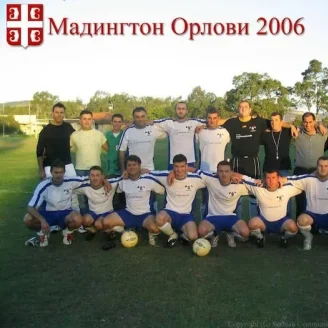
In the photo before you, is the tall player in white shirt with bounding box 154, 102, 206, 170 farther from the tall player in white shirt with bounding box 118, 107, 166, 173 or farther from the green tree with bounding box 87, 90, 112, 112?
the green tree with bounding box 87, 90, 112, 112

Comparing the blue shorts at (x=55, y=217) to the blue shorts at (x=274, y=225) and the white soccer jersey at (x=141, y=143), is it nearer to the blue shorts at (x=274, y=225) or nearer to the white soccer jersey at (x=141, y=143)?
the white soccer jersey at (x=141, y=143)

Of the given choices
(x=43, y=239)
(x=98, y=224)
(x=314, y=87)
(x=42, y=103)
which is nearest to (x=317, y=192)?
(x=98, y=224)

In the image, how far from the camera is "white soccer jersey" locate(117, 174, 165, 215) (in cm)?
680

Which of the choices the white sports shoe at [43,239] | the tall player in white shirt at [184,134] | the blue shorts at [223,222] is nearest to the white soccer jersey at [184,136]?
the tall player in white shirt at [184,134]

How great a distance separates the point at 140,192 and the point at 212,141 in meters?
1.43

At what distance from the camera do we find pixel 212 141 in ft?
23.7

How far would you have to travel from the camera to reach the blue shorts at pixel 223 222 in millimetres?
6465

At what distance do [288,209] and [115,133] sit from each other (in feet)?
10.3

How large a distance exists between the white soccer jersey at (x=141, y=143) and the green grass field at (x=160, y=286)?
1468 millimetres

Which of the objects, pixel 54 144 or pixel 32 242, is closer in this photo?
pixel 32 242

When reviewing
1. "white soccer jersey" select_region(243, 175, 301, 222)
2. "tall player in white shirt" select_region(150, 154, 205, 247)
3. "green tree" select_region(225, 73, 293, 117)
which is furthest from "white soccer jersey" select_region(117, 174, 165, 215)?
"green tree" select_region(225, 73, 293, 117)

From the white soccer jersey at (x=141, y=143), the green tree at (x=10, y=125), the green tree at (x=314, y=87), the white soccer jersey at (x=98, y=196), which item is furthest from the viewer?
the green tree at (x=10, y=125)

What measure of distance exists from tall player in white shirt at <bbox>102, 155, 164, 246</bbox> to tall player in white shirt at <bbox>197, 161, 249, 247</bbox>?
0.73 meters

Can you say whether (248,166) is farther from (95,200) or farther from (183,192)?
(95,200)
